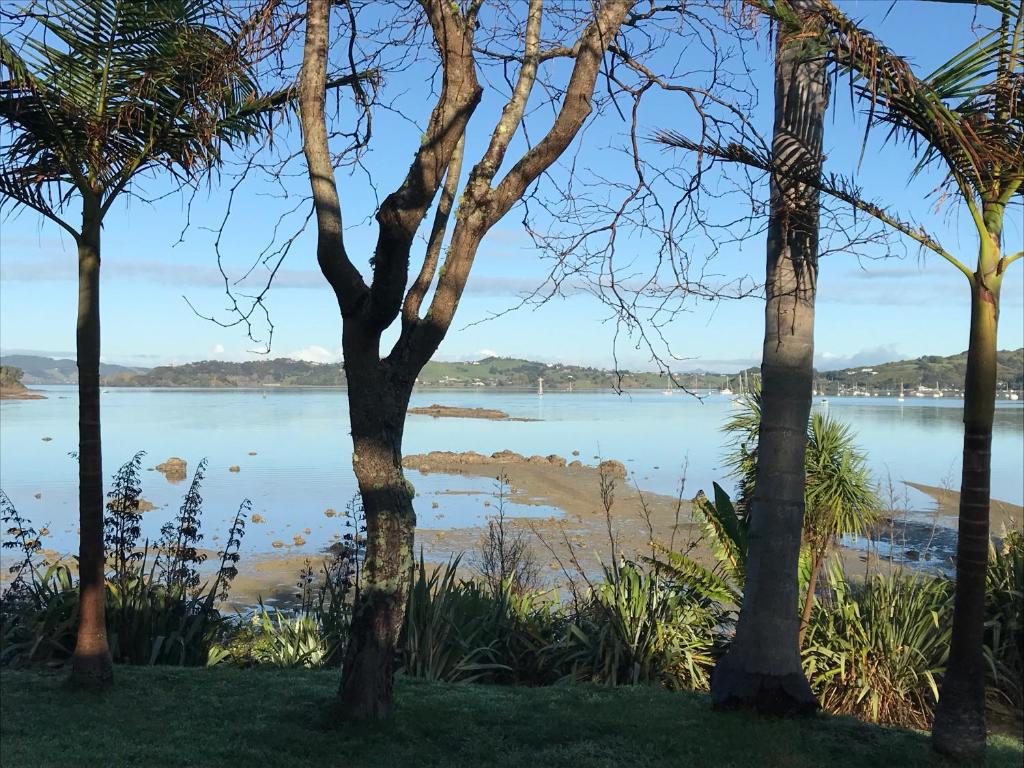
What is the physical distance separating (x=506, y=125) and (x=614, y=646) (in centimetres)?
414

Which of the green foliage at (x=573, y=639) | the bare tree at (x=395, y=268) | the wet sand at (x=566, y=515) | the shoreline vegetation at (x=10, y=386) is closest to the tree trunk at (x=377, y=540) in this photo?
the bare tree at (x=395, y=268)

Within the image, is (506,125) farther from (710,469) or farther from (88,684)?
(710,469)

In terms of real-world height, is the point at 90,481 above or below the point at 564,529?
above

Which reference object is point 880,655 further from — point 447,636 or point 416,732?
point 416,732

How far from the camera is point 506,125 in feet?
17.7

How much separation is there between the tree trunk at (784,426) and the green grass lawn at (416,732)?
0.28m

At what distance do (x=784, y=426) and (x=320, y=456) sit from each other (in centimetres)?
3349

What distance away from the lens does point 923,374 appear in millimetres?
149125

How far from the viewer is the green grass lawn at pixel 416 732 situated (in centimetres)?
470

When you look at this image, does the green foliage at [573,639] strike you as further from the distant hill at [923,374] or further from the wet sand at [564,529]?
the distant hill at [923,374]

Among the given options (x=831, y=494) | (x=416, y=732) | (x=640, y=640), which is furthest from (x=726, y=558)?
(x=416, y=732)

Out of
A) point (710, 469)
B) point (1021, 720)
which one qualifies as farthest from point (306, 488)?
point (1021, 720)

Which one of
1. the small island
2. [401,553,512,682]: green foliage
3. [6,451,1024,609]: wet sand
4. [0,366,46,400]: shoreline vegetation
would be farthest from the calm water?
[0,366,46,400]: shoreline vegetation

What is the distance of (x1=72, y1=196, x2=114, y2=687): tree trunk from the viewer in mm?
5824
